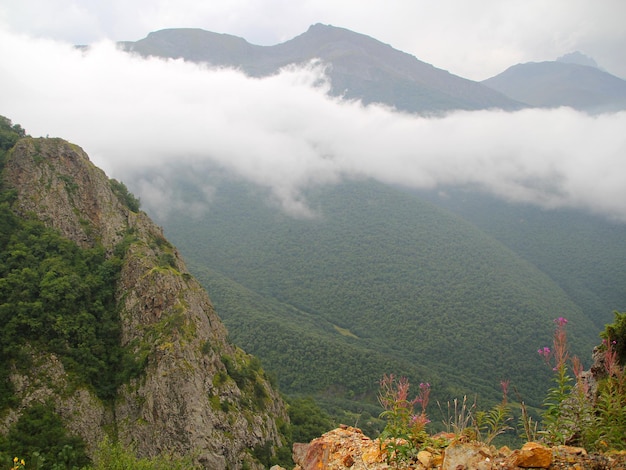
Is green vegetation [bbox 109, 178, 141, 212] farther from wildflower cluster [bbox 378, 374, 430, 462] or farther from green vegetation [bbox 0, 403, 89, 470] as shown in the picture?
wildflower cluster [bbox 378, 374, 430, 462]

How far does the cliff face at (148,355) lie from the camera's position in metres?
33.7

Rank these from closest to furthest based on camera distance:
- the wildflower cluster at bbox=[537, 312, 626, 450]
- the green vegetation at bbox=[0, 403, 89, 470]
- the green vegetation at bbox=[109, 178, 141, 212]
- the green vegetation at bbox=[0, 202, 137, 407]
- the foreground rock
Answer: the foreground rock, the wildflower cluster at bbox=[537, 312, 626, 450], the green vegetation at bbox=[0, 403, 89, 470], the green vegetation at bbox=[0, 202, 137, 407], the green vegetation at bbox=[109, 178, 141, 212]

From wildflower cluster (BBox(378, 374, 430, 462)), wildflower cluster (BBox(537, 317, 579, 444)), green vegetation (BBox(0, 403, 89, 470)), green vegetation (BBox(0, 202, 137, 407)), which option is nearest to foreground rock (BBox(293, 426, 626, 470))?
wildflower cluster (BBox(378, 374, 430, 462))

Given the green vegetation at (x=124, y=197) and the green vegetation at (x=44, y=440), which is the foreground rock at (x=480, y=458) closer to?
the green vegetation at (x=44, y=440)

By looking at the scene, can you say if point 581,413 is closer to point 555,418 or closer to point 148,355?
point 555,418

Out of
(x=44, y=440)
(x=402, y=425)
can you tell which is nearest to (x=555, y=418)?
(x=402, y=425)

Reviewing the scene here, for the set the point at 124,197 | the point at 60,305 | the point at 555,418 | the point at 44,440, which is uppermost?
the point at 555,418

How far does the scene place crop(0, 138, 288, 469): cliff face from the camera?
33719 mm

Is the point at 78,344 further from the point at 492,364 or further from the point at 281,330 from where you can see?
the point at 492,364

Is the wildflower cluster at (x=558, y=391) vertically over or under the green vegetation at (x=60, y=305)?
over

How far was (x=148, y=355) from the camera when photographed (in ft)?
123

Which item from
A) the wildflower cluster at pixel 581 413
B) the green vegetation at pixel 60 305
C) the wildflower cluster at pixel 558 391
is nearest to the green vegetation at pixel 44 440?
the green vegetation at pixel 60 305

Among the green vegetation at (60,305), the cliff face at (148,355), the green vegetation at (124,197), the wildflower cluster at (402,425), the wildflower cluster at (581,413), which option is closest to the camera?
the wildflower cluster at (581,413)

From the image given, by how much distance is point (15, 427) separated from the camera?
28.7m
